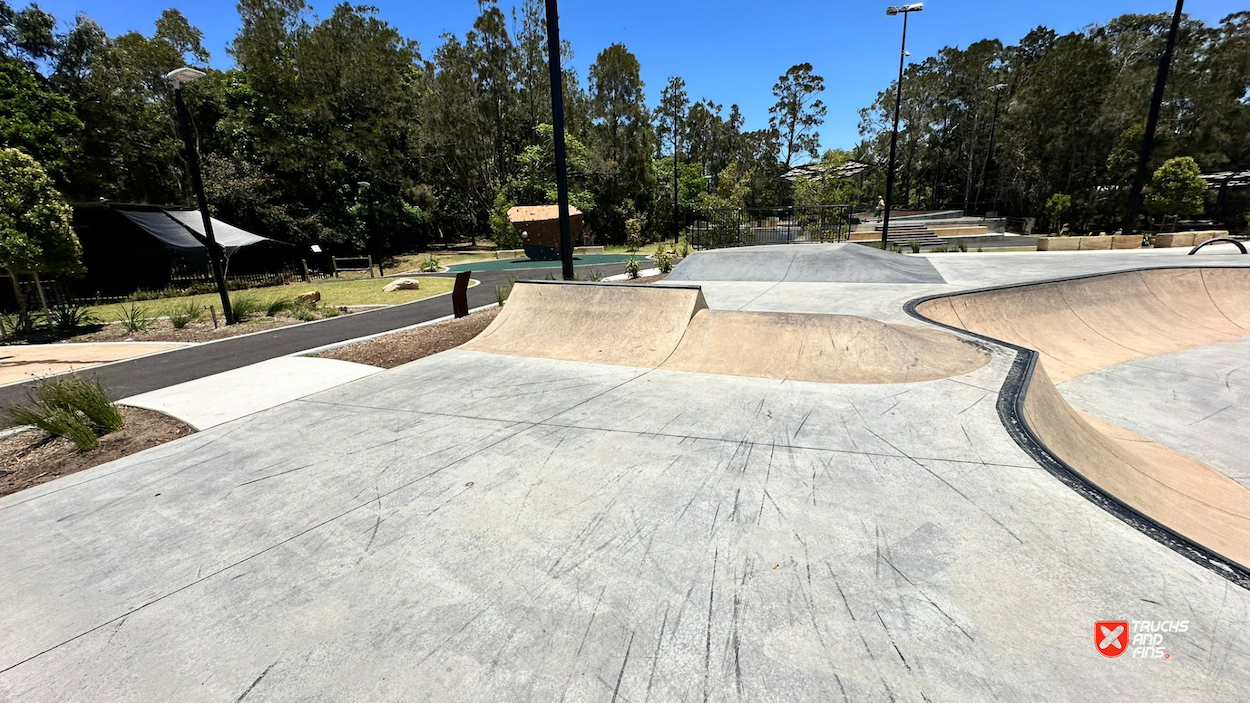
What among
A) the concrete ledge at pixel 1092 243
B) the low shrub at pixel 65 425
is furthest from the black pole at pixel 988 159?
the low shrub at pixel 65 425

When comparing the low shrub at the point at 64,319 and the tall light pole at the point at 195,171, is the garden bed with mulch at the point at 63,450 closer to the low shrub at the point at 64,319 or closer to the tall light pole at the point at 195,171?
the tall light pole at the point at 195,171

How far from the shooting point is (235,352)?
31.2 feet

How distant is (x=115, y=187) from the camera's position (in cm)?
2872

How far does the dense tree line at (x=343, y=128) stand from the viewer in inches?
1093

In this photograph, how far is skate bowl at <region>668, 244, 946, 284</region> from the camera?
11.9 metres

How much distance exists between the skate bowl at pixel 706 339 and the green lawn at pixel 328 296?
32.0ft

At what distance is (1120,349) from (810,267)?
6263mm

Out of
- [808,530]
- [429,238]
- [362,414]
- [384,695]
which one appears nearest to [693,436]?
[808,530]

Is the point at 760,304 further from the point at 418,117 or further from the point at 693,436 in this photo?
the point at 418,117

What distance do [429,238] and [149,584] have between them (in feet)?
180

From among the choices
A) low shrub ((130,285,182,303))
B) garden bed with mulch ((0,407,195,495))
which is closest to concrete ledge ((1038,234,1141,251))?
garden bed with mulch ((0,407,195,495))

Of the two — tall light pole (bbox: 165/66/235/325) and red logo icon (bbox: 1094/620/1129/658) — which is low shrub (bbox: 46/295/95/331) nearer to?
tall light pole (bbox: 165/66/235/325)

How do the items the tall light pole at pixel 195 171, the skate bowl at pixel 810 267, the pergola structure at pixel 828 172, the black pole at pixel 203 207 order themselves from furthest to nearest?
1. the pergola structure at pixel 828 172
2. the skate bowl at pixel 810 267
3. the black pole at pixel 203 207
4. the tall light pole at pixel 195 171

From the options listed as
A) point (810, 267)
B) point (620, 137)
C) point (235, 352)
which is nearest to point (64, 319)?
point (235, 352)
